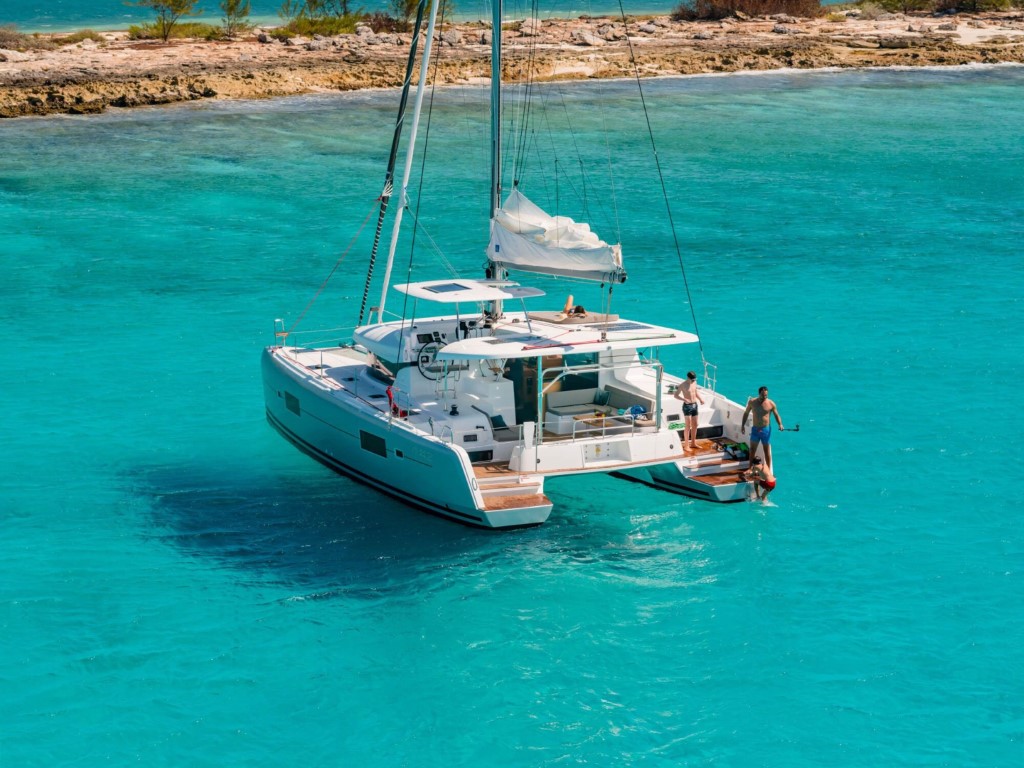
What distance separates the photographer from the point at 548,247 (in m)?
23.4

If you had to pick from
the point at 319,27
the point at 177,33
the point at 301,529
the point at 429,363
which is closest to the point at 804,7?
the point at 319,27

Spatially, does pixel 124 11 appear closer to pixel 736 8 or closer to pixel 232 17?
pixel 232 17

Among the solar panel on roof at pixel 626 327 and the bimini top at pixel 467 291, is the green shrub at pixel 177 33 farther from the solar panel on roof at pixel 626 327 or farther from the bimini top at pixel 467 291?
the solar panel on roof at pixel 626 327

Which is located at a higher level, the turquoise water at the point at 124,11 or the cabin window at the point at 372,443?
the turquoise water at the point at 124,11

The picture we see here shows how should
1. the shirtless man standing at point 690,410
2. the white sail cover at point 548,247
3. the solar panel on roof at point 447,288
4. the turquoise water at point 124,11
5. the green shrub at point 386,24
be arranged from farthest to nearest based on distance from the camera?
the turquoise water at point 124,11
the green shrub at point 386,24
the solar panel on roof at point 447,288
the white sail cover at point 548,247
the shirtless man standing at point 690,410

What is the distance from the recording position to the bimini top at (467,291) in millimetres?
22938

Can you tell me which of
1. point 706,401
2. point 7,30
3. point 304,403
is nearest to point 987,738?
point 706,401

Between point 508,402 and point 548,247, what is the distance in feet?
9.94

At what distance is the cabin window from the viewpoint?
2203 centimetres

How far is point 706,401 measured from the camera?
23.4 meters

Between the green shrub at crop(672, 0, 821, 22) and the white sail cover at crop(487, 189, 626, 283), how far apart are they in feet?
211

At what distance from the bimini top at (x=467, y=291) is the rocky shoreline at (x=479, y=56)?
37147 millimetres

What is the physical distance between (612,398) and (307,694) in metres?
8.43

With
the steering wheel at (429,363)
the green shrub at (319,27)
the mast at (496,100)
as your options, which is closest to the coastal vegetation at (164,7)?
the green shrub at (319,27)
